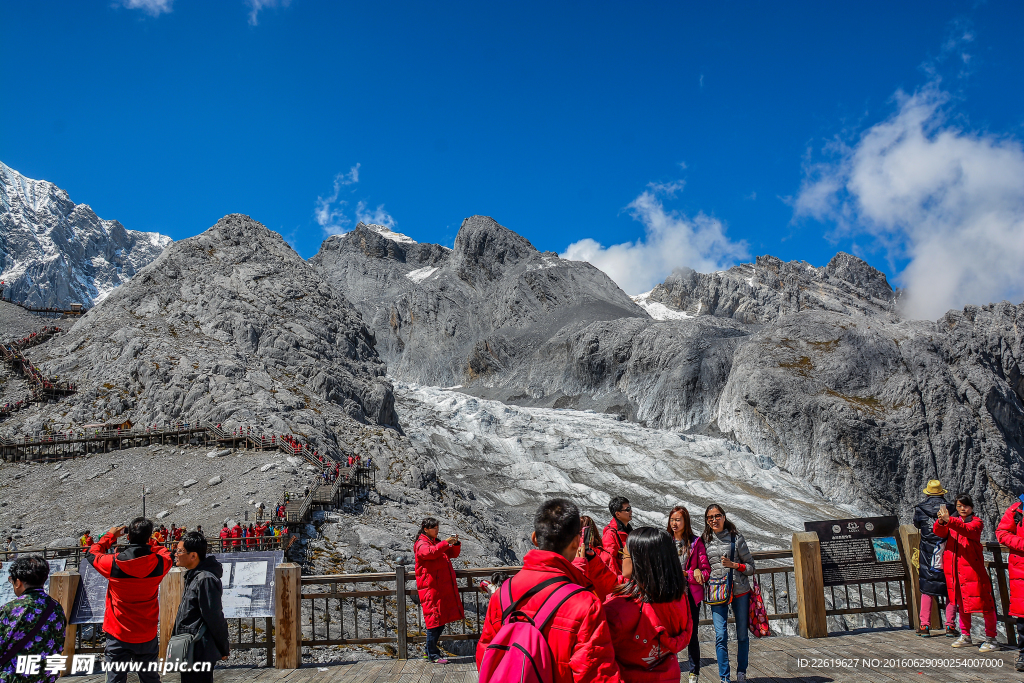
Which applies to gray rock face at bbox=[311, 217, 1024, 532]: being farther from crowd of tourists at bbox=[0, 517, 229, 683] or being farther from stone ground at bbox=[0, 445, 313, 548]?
crowd of tourists at bbox=[0, 517, 229, 683]

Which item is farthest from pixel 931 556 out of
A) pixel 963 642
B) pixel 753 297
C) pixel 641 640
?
pixel 753 297

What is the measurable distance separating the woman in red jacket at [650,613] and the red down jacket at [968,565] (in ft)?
20.5

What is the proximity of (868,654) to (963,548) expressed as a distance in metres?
1.94

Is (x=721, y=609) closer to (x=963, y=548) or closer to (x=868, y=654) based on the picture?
(x=868, y=654)

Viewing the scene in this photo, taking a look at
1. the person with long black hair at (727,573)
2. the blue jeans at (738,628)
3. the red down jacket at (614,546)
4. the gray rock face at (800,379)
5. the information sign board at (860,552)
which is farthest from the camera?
the gray rock face at (800,379)

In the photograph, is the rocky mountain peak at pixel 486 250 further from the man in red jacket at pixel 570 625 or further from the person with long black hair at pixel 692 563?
the man in red jacket at pixel 570 625

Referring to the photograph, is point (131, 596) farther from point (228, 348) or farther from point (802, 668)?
point (228, 348)

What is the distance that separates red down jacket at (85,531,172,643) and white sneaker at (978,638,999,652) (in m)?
10.2

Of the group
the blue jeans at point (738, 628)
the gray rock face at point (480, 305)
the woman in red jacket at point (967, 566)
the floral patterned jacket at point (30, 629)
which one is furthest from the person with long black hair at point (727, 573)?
the gray rock face at point (480, 305)

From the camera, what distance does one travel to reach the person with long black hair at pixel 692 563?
269 inches

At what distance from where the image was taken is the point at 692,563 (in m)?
6.96

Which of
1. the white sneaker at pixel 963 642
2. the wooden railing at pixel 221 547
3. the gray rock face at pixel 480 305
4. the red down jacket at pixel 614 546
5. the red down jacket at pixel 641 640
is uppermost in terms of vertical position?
the gray rock face at pixel 480 305

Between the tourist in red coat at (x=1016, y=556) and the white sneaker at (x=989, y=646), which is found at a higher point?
the tourist in red coat at (x=1016, y=556)

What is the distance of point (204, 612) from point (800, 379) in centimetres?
6137
